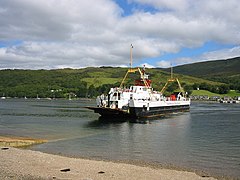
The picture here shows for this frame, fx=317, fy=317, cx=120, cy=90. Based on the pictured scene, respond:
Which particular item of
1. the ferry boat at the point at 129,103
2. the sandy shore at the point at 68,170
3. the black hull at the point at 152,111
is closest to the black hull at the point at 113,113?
the ferry boat at the point at 129,103

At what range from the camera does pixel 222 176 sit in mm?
22500

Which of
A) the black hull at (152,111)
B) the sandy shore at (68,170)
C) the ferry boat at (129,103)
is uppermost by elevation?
the ferry boat at (129,103)

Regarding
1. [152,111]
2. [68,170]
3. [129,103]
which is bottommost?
[68,170]

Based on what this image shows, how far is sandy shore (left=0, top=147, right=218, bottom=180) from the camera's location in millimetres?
19734

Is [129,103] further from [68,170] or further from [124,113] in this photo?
[68,170]

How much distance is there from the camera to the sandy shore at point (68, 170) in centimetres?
1973

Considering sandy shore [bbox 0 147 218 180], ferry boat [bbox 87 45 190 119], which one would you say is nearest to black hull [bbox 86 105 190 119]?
ferry boat [bbox 87 45 190 119]

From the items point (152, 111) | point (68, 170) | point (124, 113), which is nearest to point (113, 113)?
point (124, 113)

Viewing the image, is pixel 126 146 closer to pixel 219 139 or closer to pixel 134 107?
pixel 219 139

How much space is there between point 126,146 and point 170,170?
40.5 ft

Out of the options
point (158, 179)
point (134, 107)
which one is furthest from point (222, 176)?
point (134, 107)

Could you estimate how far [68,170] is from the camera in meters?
21.4

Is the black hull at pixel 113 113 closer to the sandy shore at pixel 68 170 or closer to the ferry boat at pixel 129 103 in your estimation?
the ferry boat at pixel 129 103

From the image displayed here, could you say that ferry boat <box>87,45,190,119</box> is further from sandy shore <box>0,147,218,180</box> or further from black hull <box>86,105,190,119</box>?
sandy shore <box>0,147,218,180</box>
